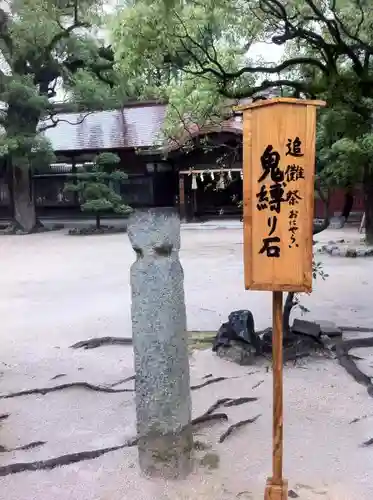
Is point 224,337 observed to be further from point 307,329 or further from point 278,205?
point 278,205

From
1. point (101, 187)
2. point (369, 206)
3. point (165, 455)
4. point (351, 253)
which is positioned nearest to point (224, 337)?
point (165, 455)

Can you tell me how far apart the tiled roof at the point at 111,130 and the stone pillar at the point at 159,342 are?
54.9 ft

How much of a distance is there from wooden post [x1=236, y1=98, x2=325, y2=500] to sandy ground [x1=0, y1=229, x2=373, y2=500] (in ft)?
2.15

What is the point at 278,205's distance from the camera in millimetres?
2920

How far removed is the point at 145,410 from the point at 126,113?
21.4m

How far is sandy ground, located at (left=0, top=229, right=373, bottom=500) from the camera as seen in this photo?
3287 millimetres

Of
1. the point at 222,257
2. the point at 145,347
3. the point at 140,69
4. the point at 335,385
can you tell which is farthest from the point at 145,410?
the point at 222,257

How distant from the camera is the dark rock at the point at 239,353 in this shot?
211 inches

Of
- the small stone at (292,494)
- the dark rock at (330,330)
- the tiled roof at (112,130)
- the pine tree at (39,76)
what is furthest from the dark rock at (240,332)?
the tiled roof at (112,130)

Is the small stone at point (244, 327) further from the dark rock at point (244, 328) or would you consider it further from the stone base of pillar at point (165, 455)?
the stone base of pillar at point (165, 455)

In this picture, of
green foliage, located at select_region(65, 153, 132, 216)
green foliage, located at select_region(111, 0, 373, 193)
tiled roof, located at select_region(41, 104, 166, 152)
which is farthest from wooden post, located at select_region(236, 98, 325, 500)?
tiled roof, located at select_region(41, 104, 166, 152)

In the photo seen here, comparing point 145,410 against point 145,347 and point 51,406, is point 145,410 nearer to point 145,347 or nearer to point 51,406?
point 145,347

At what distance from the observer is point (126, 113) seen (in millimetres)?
23562

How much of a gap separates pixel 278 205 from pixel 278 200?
0.08 feet
